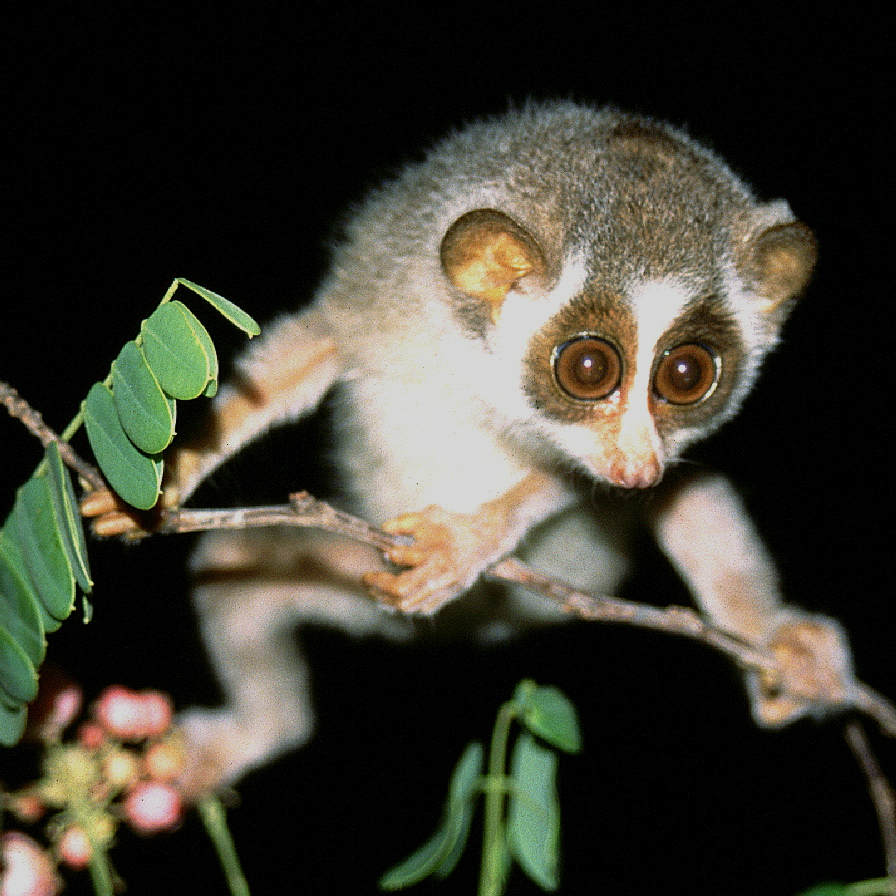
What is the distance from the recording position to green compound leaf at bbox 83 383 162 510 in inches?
51.3

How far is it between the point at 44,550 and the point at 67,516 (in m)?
0.09

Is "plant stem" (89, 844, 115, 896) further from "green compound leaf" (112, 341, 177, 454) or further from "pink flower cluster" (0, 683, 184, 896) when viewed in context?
"green compound leaf" (112, 341, 177, 454)

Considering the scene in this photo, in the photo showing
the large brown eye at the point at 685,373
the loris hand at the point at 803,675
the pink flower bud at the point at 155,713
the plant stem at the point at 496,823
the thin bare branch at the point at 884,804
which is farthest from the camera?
the loris hand at the point at 803,675

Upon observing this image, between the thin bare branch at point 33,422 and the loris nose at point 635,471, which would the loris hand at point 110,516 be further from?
the loris nose at point 635,471

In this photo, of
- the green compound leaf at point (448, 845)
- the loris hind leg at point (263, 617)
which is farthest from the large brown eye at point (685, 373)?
the loris hind leg at point (263, 617)

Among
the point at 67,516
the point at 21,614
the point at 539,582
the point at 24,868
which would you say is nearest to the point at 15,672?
the point at 21,614

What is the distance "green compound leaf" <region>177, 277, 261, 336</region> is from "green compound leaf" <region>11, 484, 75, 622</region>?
350 mm

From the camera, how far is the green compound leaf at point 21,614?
1.30 m

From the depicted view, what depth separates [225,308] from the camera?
1.21 m

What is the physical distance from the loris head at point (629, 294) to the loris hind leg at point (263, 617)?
86 centimetres

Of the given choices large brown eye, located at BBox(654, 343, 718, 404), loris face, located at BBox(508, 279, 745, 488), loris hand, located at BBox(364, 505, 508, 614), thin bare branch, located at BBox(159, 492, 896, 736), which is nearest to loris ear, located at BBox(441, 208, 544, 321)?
loris face, located at BBox(508, 279, 745, 488)

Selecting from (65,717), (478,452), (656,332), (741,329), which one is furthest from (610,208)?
(65,717)

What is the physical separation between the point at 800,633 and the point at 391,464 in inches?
44.9

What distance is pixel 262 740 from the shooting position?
2617mm
